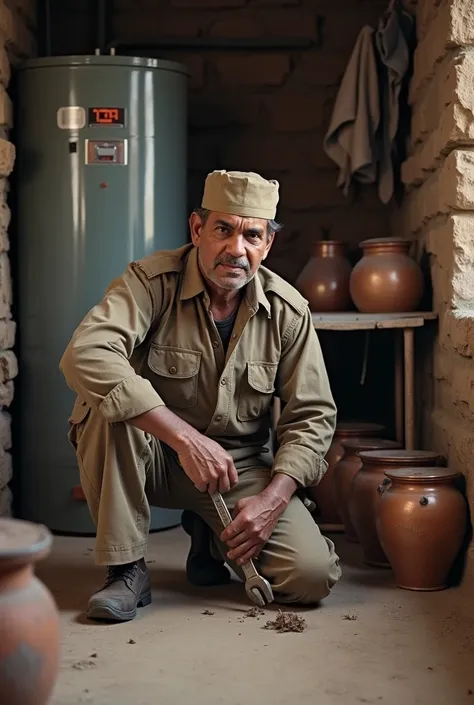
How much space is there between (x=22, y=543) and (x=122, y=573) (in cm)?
127

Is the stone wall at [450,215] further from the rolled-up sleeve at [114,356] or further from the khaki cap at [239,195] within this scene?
the rolled-up sleeve at [114,356]

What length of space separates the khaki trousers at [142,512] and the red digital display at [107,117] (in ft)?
4.56

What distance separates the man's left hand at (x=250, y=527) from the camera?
294 cm

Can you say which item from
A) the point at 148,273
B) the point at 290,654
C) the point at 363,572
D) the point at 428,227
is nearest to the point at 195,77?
the point at 428,227

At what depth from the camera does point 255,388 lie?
319cm

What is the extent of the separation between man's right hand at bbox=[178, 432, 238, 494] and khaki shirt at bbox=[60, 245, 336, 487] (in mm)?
265

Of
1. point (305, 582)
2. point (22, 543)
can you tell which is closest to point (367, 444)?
point (305, 582)

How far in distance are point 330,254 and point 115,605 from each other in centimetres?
196

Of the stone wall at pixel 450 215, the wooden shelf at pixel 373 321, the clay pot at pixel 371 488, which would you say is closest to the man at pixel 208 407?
the clay pot at pixel 371 488

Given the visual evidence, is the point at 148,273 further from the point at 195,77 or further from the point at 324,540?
the point at 195,77

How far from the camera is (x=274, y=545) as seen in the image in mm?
3018

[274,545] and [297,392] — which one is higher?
[297,392]

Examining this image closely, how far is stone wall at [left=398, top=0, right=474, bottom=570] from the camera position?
3.38m

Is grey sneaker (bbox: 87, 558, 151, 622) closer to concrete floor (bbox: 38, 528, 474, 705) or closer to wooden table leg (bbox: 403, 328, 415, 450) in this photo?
concrete floor (bbox: 38, 528, 474, 705)
